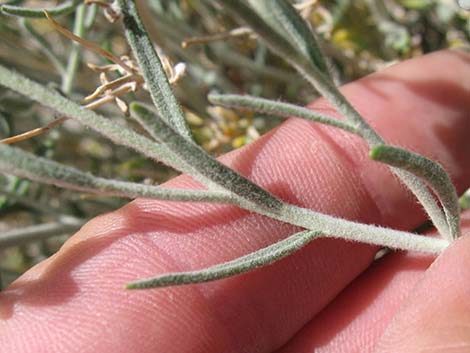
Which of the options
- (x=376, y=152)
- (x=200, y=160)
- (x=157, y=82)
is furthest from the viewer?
(x=157, y=82)

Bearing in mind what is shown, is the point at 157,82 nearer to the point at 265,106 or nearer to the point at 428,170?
the point at 265,106

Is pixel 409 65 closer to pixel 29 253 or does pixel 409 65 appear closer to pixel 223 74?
pixel 223 74

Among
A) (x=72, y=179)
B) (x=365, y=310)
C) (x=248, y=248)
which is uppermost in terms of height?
(x=72, y=179)

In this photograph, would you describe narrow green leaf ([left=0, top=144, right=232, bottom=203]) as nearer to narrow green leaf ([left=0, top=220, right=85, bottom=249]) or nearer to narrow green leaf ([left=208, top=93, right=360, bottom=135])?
narrow green leaf ([left=208, top=93, right=360, bottom=135])

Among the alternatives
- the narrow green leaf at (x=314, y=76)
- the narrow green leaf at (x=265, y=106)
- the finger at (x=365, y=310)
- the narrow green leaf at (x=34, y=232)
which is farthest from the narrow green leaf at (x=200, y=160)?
the narrow green leaf at (x=34, y=232)

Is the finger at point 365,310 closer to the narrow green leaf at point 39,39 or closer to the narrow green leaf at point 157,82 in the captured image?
the narrow green leaf at point 157,82

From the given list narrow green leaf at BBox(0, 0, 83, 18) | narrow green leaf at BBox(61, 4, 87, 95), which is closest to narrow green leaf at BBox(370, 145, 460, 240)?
narrow green leaf at BBox(0, 0, 83, 18)

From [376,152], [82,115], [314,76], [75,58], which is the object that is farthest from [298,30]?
[75,58]
